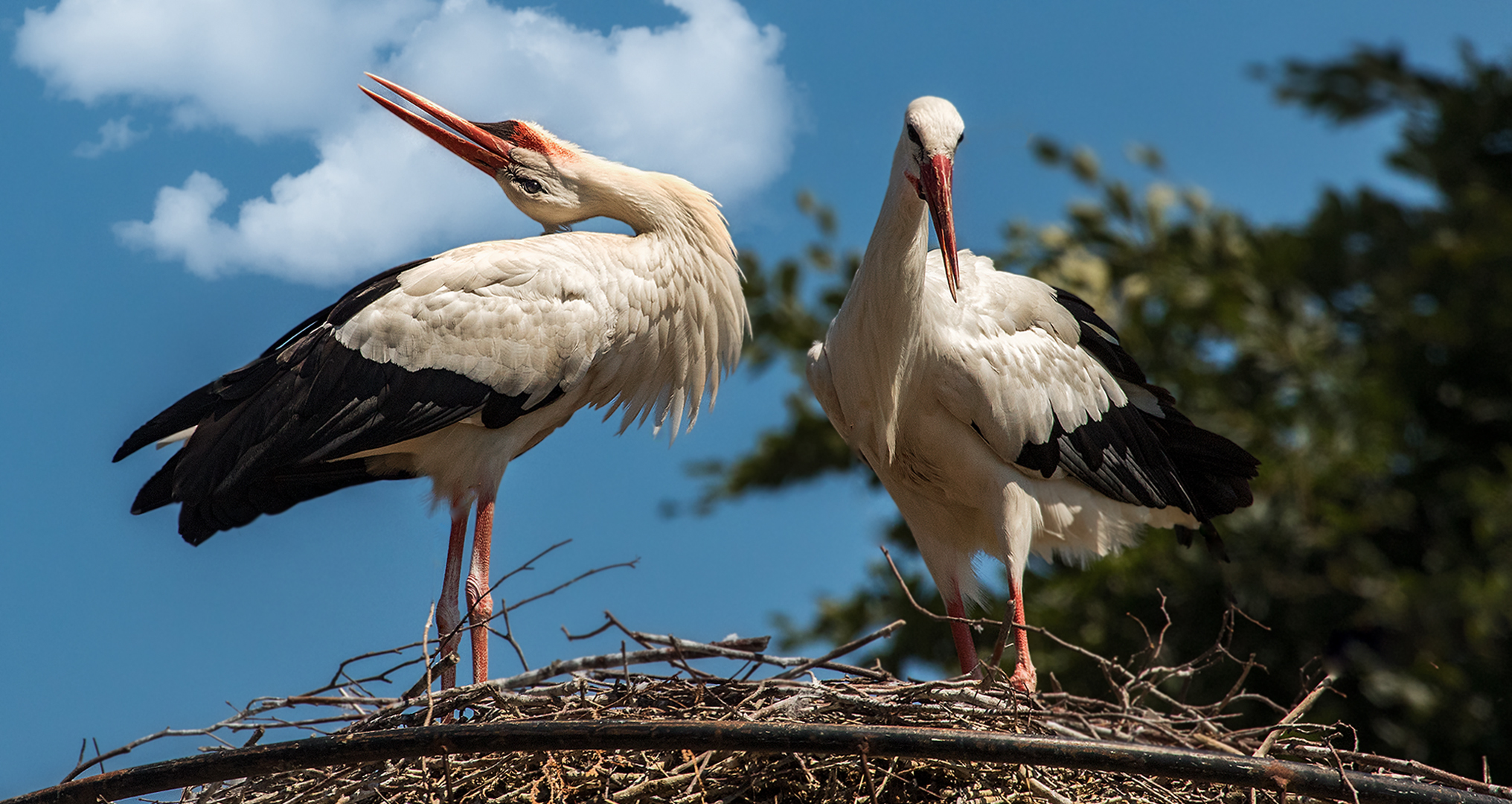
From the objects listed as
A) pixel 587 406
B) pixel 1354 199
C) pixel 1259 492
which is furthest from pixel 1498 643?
pixel 587 406

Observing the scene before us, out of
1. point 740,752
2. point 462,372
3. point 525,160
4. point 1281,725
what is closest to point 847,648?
point 740,752

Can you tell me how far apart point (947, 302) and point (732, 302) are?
79 centimetres

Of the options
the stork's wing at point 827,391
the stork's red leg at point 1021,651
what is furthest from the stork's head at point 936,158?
the stork's red leg at point 1021,651

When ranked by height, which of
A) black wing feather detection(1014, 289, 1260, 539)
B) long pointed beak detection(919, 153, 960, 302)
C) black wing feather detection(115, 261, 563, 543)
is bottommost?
black wing feather detection(1014, 289, 1260, 539)

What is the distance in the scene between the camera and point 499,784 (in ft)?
9.32

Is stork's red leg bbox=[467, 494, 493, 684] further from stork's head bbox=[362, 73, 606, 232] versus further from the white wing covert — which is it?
the white wing covert

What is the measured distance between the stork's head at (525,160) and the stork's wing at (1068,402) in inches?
48.2

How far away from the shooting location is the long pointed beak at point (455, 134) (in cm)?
434

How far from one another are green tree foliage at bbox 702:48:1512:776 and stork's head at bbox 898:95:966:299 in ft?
11.5

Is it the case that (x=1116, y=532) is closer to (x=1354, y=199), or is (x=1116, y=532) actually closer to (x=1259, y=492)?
(x=1259, y=492)

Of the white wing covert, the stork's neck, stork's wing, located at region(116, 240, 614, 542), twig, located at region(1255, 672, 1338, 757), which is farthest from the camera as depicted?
the white wing covert

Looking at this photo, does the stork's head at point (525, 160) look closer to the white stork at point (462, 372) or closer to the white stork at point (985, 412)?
the white stork at point (462, 372)

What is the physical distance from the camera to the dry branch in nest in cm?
238

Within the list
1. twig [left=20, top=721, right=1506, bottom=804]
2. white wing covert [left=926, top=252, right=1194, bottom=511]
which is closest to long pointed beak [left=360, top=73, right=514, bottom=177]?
white wing covert [left=926, top=252, right=1194, bottom=511]
